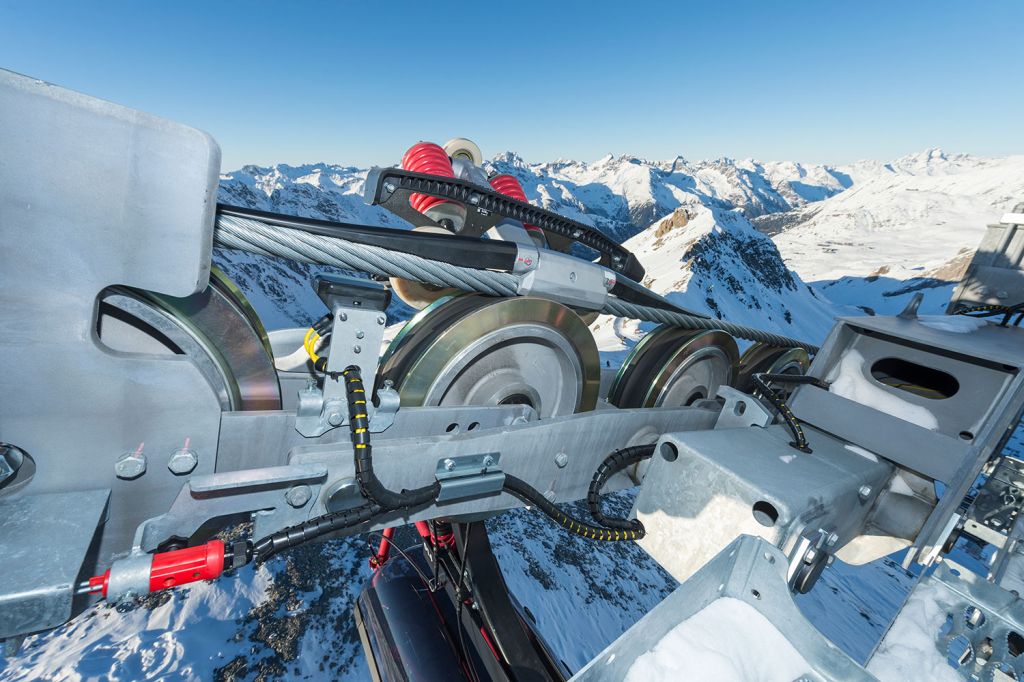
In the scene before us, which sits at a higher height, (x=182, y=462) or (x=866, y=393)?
(x=866, y=393)

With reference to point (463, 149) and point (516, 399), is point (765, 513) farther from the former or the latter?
point (463, 149)

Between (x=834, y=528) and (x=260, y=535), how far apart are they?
235cm

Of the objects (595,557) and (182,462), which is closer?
(182,462)

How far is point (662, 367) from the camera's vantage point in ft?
9.91

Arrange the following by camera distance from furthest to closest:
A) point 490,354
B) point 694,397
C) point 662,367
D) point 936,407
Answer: point 694,397 → point 662,367 → point 936,407 → point 490,354

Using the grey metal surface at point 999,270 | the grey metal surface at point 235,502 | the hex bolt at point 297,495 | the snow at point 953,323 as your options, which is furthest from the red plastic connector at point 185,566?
the grey metal surface at point 999,270

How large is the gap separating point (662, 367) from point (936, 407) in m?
1.47

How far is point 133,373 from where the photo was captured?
4.15 ft

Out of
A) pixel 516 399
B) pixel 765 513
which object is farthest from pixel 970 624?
pixel 516 399

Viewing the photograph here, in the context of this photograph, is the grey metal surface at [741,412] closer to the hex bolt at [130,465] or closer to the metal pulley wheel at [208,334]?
the metal pulley wheel at [208,334]

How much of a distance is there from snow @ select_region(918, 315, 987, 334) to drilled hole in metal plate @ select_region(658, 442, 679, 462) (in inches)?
84.7

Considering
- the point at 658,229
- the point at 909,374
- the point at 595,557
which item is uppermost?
the point at 658,229

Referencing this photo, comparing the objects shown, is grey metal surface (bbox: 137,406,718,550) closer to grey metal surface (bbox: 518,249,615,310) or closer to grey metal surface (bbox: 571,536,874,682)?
grey metal surface (bbox: 518,249,615,310)

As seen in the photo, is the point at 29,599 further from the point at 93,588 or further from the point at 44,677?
the point at 44,677
